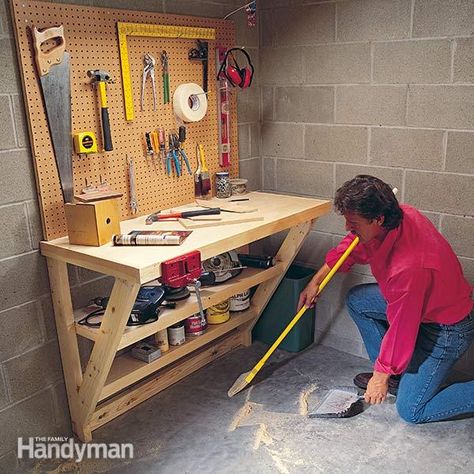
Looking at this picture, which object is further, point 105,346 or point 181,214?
point 181,214

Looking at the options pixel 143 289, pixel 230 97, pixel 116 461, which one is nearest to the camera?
pixel 116 461

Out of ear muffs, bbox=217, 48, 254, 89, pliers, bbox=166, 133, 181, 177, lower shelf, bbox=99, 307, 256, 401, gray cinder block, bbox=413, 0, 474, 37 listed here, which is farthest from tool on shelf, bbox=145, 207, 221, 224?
gray cinder block, bbox=413, 0, 474, 37

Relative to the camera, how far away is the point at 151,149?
2225 mm

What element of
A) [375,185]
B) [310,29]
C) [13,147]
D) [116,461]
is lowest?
[116,461]

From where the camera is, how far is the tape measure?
6.34 ft

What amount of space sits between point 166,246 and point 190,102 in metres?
0.81

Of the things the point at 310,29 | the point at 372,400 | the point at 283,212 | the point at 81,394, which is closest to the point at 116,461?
the point at 81,394

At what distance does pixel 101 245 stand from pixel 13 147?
1.44 ft

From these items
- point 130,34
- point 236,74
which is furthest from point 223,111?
point 130,34

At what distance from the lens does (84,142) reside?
1943 millimetres

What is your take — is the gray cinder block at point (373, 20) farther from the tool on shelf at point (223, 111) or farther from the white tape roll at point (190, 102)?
the white tape roll at point (190, 102)

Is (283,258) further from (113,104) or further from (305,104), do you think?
(113,104)

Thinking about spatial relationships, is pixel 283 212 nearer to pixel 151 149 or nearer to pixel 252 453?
pixel 151 149

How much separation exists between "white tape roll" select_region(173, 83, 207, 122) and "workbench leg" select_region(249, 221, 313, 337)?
675mm
